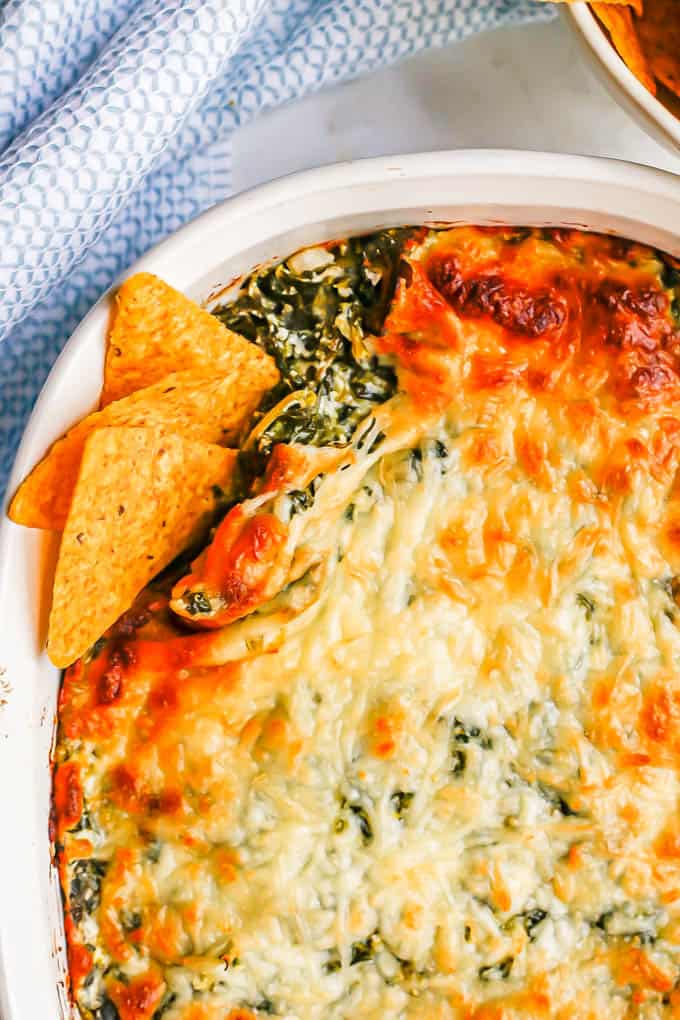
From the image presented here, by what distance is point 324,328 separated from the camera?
2355mm

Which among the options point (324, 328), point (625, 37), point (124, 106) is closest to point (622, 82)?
point (625, 37)

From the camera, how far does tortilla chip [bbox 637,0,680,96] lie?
250 centimetres

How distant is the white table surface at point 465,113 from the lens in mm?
2729

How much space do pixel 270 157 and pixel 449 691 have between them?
3.80ft

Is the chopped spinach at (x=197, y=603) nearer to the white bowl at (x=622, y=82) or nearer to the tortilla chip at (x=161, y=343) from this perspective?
the tortilla chip at (x=161, y=343)

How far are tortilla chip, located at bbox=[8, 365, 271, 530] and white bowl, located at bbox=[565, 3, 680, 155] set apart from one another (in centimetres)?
79

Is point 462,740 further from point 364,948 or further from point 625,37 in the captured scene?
point 625,37

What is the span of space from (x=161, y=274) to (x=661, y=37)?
3.40ft

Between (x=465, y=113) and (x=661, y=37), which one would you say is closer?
(x=661, y=37)

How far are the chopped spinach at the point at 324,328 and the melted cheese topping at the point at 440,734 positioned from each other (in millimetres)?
69

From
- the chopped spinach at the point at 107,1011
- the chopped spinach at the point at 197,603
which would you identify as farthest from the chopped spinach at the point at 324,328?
the chopped spinach at the point at 107,1011

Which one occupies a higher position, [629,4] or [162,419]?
[629,4]

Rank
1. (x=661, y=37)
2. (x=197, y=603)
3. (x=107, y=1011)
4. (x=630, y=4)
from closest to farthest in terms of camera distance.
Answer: (x=197, y=603) < (x=107, y=1011) < (x=630, y=4) < (x=661, y=37)

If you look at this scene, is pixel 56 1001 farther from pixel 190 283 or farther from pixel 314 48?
pixel 314 48
